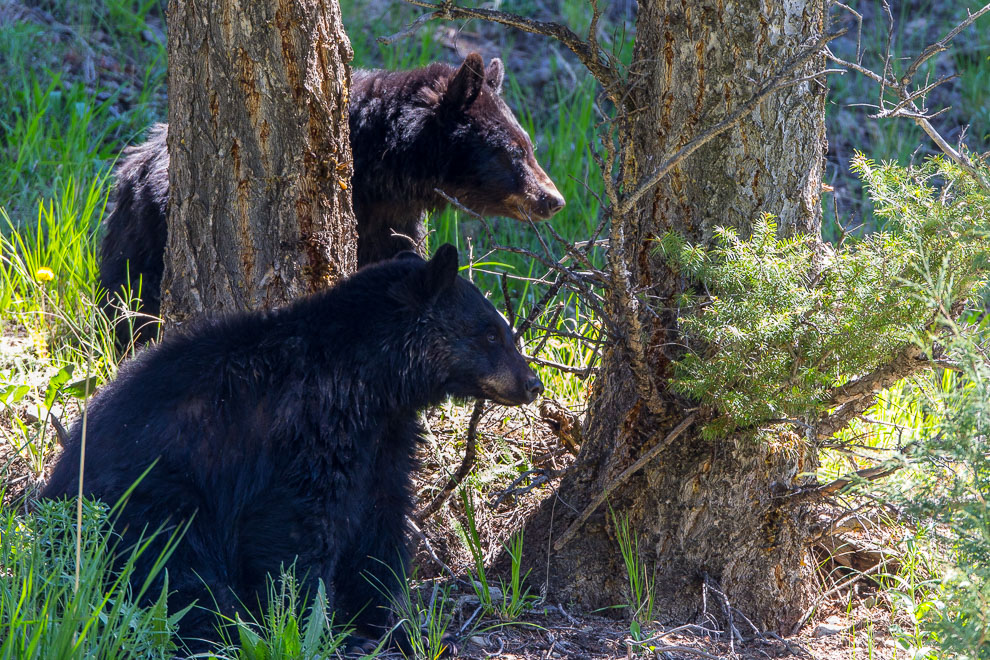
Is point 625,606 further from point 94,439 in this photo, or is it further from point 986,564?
point 94,439

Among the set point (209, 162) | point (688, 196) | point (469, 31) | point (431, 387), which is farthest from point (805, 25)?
point (469, 31)

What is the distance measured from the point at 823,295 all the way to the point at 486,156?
10.8ft

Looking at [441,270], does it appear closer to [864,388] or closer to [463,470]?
[463,470]

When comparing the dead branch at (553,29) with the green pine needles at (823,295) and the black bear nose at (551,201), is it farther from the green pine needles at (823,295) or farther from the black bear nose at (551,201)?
the black bear nose at (551,201)

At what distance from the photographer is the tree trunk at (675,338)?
3533 mm

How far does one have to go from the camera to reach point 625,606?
3.95m

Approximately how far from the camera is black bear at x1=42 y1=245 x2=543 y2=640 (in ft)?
11.1

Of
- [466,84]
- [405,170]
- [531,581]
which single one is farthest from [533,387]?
[466,84]

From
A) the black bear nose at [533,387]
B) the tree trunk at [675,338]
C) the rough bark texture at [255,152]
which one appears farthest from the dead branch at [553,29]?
the black bear nose at [533,387]

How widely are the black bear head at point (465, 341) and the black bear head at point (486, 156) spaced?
2239mm

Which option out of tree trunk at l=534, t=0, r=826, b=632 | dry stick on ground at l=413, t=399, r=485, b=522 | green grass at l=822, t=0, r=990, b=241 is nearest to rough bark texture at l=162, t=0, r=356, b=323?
dry stick on ground at l=413, t=399, r=485, b=522

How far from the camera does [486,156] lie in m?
6.09

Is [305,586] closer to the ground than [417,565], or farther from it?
farther from it

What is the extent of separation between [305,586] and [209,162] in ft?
5.56
